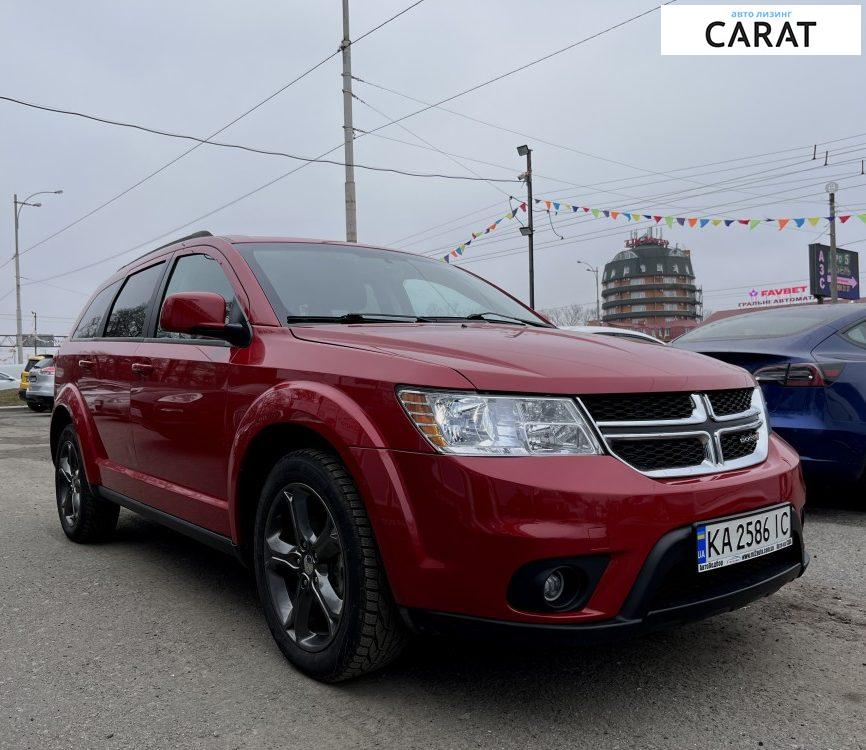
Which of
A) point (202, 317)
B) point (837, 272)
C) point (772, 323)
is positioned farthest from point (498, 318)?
point (837, 272)

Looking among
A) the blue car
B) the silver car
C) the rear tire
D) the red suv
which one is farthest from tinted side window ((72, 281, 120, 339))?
the silver car

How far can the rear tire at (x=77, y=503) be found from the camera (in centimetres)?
448

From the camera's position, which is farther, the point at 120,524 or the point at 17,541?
the point at 120,524

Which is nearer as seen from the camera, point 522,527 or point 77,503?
point 522,527

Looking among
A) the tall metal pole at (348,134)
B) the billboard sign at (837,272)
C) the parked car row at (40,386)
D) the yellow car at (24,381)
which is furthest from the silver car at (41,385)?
the billboard sign at (837,272)

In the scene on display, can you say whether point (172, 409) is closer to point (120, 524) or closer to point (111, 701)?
point (111, 701)

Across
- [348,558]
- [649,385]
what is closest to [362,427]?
[348,558]

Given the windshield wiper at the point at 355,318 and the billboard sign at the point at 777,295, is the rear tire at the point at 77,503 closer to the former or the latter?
the windshield wiper at the point at 355,318

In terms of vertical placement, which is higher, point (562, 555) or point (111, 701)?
point (562, 555)

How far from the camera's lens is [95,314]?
4836 millimetres

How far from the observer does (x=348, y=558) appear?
7.67ft

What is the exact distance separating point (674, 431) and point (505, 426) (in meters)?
0.52

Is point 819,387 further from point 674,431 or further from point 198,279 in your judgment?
point 198,279

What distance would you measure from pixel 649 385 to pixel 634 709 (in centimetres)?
99
